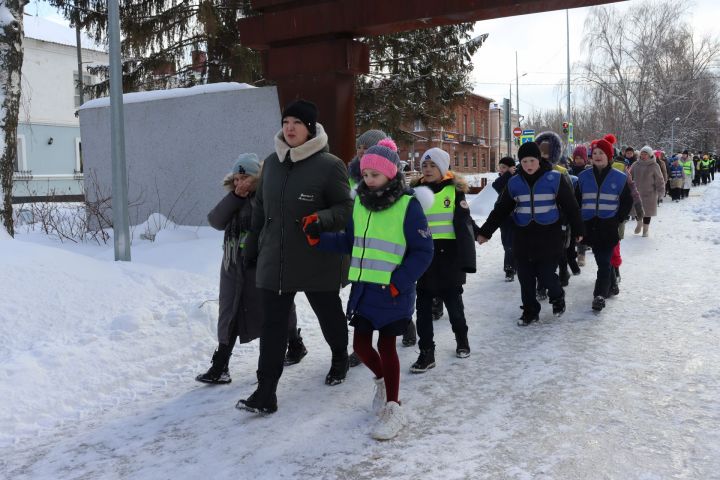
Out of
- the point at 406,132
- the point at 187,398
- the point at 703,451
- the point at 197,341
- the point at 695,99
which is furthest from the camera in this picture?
the point at 695,99

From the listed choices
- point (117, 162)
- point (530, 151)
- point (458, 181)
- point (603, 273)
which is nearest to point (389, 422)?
point (458, 181)

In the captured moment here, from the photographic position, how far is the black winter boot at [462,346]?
4.76 m

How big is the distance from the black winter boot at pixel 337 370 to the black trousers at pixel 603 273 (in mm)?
3149

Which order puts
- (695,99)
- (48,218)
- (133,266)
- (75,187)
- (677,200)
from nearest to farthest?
(133,266), (48,218), (677,200), (75,187), (695,99)

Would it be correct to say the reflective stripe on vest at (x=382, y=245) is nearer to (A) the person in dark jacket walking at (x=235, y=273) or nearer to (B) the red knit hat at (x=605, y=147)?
(A) the person in dark jacket walking at (x=235, y=273)

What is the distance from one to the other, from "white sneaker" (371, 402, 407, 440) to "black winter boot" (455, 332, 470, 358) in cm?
137

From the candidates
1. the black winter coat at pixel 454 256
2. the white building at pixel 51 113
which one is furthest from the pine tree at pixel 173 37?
the white building at pixel 51 113

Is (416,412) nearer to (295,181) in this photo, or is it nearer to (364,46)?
(295,181)

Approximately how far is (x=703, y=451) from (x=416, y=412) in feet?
4.96

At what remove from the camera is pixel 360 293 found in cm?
350

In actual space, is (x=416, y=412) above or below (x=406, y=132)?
→ below

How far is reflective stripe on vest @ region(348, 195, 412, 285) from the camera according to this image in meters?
3.44

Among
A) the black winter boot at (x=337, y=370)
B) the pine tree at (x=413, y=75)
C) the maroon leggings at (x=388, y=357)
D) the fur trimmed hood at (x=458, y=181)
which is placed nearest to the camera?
the maroon leggings at (x=388, y=357)

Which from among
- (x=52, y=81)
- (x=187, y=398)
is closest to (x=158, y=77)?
(x=187, y=398)
